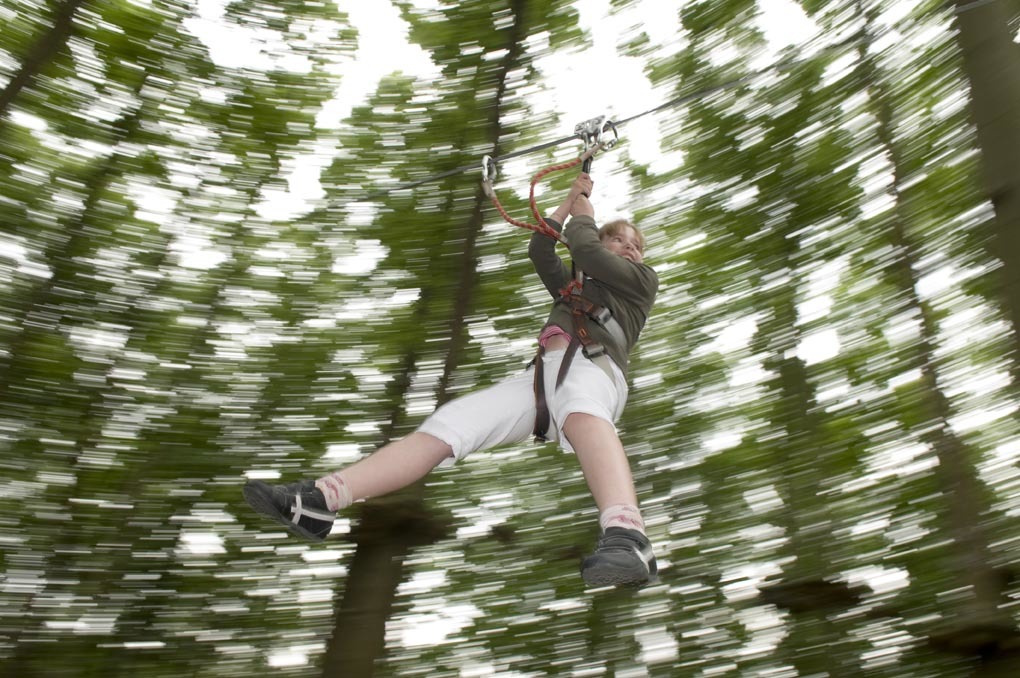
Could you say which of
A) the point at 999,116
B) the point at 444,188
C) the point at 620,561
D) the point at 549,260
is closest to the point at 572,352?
the point at 549,260

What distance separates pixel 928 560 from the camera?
8.82 ft

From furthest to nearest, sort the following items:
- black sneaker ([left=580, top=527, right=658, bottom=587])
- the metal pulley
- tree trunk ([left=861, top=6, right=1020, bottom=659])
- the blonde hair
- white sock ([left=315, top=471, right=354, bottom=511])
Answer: the blonde hair < the metal pulley < tree trunk ([left=861, top=6, right=1020, bottom=659]) < white sock ([left=315, top=471, right=354, bottom=511]) < black sneaker ([left=580, top=527, right=658, bottom=587])

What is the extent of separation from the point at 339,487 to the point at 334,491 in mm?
16

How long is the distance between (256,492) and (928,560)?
2.12 meters

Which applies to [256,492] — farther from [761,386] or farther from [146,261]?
[146,261]

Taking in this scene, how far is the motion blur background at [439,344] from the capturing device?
3.23 m

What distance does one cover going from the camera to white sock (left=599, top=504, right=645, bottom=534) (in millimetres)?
1908

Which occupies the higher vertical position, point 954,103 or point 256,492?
point 954,103

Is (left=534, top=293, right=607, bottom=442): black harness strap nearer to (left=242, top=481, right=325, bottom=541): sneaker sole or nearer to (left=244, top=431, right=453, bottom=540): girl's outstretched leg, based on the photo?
(left=244, top=431, right=453, bottom=540): girl's outstretched leg

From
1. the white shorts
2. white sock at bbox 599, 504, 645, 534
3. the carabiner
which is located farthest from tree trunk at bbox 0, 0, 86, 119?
white sock at bbox 599, 504, 645, 534

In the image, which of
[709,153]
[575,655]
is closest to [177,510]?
[575,655]

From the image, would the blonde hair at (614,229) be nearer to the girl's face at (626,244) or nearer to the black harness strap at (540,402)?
the girl's face at (626,244)

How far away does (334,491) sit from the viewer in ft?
6.68

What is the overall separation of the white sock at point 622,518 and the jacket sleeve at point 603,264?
631mm
